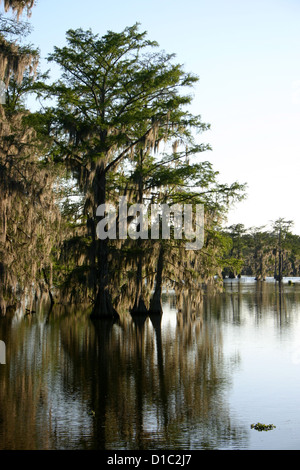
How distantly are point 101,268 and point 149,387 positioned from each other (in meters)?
16.2

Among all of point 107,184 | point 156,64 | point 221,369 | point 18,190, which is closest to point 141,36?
point 156,64

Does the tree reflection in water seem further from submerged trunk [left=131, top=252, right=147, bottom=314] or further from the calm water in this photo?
submerged trunk [left=131, top=252, right=147, bottom=314]

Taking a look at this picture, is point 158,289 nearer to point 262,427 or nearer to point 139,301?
point 139,301

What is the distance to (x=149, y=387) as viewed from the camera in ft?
44.8

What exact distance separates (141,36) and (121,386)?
69.1 ft

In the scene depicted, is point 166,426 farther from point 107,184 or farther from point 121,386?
point 107,184

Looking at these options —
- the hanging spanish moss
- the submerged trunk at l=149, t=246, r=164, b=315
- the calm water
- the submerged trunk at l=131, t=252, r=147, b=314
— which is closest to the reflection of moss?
the calm water

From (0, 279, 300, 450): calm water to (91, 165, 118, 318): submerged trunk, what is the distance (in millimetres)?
3757

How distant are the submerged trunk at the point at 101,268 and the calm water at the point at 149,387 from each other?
12.3ft

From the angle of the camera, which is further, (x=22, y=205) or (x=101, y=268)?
(x=101, y=268)

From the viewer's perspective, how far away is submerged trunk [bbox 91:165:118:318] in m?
28.9

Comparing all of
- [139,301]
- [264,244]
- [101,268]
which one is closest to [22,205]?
[101,268]

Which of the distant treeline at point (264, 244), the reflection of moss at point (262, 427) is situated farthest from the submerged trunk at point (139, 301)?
the distant treeline at point (264, 244)
